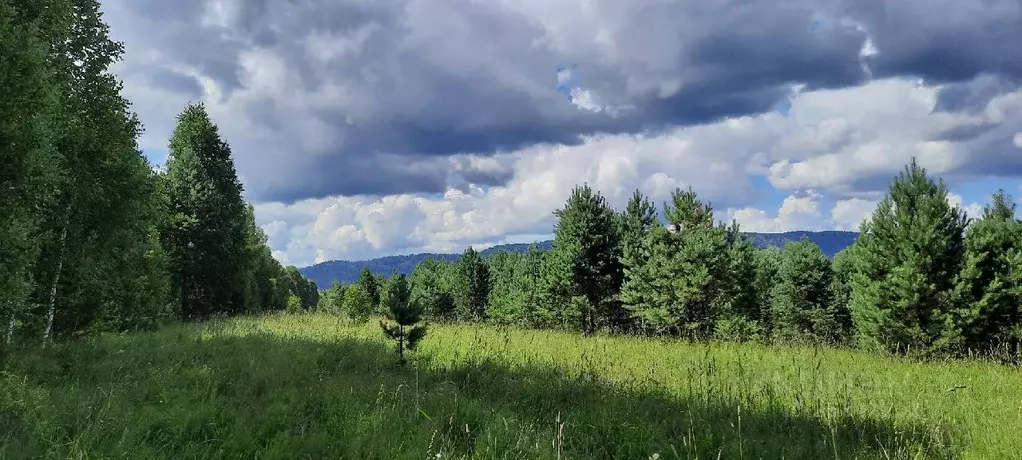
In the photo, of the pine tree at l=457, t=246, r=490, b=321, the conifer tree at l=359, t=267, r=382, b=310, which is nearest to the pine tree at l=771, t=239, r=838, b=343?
the pine tree at l=457, t=246, r=490, b=321

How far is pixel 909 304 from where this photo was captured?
17.3 metres

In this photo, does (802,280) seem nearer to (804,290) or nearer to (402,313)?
(804,290)

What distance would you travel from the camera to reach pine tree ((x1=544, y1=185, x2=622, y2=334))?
1085 inches

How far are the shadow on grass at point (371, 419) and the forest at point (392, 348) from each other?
0.04 m

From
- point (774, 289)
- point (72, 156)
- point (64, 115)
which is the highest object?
point (64, 115)

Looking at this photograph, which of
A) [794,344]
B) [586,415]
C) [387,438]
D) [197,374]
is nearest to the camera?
[387,438]

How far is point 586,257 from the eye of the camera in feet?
91.9

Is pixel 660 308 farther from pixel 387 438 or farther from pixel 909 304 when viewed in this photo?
pixel 387 438

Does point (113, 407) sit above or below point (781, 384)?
above

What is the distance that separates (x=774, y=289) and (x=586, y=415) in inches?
1635

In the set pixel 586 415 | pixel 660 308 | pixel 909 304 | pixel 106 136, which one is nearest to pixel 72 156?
pixel 106 136

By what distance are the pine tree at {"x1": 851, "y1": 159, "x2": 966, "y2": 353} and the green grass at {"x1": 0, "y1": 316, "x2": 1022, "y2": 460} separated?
716 cm

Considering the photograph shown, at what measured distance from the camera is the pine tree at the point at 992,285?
668 inches

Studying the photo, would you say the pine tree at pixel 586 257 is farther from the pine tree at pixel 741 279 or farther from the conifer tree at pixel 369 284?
the conifer tree at pixel 369 284
